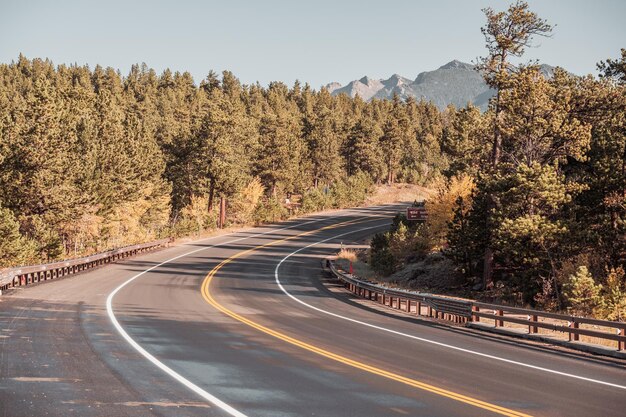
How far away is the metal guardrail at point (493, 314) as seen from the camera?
14.4m

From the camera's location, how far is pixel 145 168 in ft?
211

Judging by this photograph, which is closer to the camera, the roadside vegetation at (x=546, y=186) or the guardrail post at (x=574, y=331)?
the guardrail post at (x=574, y=331)

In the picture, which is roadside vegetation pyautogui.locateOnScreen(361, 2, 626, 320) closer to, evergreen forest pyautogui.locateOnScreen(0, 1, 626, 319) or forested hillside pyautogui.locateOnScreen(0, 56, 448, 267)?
evergreen forest pyautogui.locateOnScreen(0, 1, 626, 319)

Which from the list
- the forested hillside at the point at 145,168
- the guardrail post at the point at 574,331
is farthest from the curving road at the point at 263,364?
the forested hillside at the point at 145,168

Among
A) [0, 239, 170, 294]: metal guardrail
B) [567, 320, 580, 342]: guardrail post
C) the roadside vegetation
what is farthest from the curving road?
the roadside vegetation

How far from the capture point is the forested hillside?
133ft

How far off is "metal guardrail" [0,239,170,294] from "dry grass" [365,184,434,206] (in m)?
71.4

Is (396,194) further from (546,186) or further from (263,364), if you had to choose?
(263,364)

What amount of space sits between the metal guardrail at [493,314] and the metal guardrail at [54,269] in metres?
15.4

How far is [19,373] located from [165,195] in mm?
62618

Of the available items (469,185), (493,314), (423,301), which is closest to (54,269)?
(423,301)

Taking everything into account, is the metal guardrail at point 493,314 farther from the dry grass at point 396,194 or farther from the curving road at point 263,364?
the dry grass at point 396,194

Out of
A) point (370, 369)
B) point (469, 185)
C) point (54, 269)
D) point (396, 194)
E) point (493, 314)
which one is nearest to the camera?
point (370, 369)

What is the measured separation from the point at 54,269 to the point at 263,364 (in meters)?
22.4
